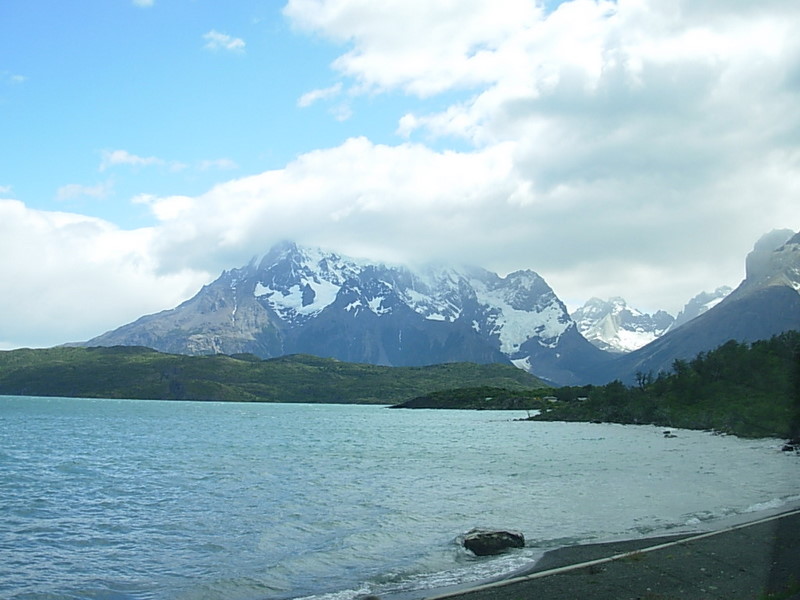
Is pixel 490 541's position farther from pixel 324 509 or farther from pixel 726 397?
pixel 726 397

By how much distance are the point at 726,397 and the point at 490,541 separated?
125 metres

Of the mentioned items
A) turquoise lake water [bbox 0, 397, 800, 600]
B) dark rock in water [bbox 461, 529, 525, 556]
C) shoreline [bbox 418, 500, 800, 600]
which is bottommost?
turquoise lake water [bbox 0, 397, 800, 600]

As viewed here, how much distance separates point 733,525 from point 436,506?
761 inches

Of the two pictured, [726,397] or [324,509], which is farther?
[726,397]

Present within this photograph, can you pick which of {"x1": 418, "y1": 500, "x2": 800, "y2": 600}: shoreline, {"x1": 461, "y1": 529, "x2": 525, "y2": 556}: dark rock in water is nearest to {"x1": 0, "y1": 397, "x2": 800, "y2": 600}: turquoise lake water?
{"x1": 461, "y1": 529, "x2": 525, "y2": 556}: dark rock in water

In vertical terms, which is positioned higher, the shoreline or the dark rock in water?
the shoreline

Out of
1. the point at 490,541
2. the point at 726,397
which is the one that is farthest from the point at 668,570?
the point at 726,397

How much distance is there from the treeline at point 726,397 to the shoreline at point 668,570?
7282cm

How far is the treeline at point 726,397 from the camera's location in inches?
4250

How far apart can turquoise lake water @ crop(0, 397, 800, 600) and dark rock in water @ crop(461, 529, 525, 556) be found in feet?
2.58

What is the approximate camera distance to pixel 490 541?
33125mm

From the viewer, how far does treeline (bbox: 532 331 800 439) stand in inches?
4250

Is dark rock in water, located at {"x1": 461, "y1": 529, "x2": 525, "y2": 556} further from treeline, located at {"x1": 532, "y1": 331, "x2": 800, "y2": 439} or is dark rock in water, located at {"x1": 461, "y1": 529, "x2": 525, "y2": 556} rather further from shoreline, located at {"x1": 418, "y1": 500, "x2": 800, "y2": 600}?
treeline, located at {"x1": 532, "y1": 331, "x2": 800, "y2": 439}

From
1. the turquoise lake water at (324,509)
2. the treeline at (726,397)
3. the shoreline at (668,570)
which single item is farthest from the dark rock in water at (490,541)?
the treeline at (726,397)
